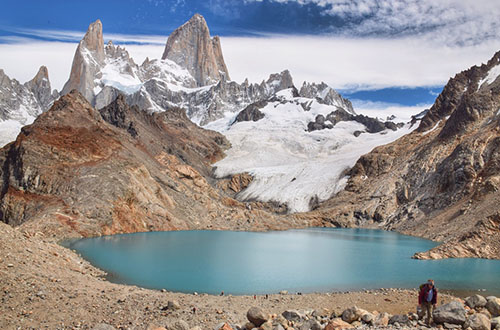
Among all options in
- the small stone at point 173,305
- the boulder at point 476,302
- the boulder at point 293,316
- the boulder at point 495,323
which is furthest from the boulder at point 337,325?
the boulder at point 476,302

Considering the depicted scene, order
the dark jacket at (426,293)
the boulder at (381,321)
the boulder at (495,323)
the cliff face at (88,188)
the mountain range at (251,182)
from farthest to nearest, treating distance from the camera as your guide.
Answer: the mountain range at (251,182)
the cliff face at (88,188)
the dark jacket at (426,293)
the boulder at (381,321)
the boulder at (495,323)

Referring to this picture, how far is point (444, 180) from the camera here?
261ft

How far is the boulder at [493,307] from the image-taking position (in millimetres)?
17753

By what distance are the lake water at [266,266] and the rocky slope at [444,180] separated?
6.55 m

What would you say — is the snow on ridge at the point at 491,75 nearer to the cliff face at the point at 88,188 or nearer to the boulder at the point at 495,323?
the cliff face at the point at 88,188

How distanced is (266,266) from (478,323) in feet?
71.6

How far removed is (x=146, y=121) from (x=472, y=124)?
86168 millimetres

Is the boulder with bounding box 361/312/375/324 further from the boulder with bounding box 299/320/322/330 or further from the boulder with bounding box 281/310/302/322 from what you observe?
the boulder with bounding box 281/310/302/322

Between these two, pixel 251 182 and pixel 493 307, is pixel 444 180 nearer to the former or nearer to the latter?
pixel 251 182

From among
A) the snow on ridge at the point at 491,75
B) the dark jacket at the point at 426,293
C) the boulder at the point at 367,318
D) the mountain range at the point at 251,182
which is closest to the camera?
the dark jacket at the point at 426,293

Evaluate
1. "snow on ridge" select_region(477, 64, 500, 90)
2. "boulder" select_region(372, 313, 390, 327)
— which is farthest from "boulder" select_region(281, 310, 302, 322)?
"snow on ridge" select_region(477, 64, 500, 90)

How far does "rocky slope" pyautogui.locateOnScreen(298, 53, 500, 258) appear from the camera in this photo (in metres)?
55.6

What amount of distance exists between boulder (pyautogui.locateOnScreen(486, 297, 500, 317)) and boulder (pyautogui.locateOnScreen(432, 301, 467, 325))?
3120mm

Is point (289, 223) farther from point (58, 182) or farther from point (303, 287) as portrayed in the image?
point (303, 287)
